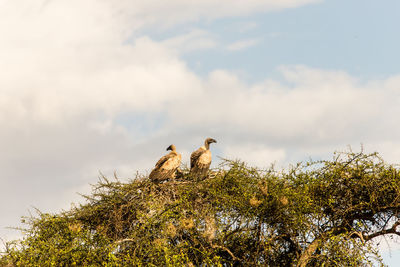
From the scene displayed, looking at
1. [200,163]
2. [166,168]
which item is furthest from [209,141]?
[166,168]

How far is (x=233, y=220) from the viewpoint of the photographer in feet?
57.5

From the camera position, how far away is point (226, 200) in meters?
17.5

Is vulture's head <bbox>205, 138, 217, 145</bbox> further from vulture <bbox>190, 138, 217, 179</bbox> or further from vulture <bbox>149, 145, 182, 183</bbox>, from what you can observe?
vulture <bbox>149, 145, 182, 183</bbox>

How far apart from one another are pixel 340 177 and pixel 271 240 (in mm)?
3111

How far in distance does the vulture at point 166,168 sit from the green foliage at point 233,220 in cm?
28

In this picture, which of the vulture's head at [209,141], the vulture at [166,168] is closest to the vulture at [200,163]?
the vulture at [166,168]

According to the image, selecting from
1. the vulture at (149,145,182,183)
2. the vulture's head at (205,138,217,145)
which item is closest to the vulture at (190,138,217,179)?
the vulture at (149,145,182,183)

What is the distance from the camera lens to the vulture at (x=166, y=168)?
18219mm

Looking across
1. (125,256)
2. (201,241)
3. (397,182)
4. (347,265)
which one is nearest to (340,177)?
(397,182)

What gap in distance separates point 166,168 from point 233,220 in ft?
9.29

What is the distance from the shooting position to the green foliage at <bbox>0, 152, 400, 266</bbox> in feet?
53.8

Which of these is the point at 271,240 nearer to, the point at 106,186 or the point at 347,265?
the point at 347,265

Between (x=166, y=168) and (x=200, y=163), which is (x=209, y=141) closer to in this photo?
(x=200, y=163)

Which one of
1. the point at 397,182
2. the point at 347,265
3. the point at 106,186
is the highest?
the point at 106,186
